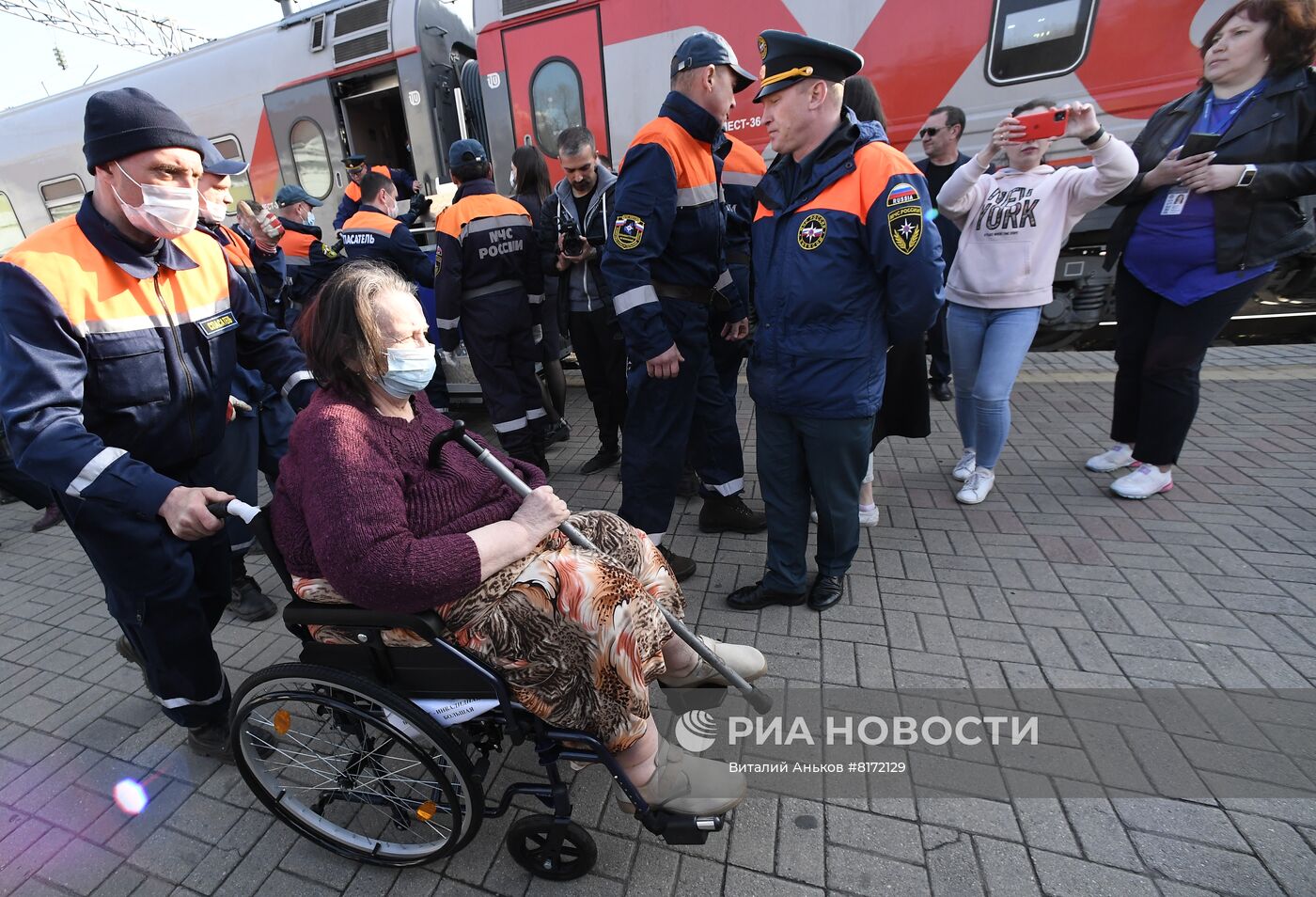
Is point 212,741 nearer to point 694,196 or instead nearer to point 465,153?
point 694,196

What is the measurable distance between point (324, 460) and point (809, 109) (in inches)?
74.7

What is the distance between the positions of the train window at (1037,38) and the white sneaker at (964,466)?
3.22m

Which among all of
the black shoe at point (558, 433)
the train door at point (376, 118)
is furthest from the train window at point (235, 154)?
the black shoe at point (558, 433)

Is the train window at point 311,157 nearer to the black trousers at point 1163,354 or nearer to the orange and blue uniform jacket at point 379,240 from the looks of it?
the orange and blue uniform jacket at point 379,240

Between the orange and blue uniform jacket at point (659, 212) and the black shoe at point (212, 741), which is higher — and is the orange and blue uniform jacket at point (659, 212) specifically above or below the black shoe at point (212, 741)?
above

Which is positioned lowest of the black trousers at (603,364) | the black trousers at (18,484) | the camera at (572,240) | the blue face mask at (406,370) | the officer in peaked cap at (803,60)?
the black trousers at (18,484)

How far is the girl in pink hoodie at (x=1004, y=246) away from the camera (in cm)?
295

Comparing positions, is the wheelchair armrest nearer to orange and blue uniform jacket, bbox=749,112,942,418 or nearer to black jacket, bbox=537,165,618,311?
orange and blue uniform jacket, bbox=749,112,942,418

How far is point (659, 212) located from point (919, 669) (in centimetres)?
205

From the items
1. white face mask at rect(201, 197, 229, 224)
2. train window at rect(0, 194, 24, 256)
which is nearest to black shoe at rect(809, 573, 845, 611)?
white face mask at rect(201, 197, 229, 224)

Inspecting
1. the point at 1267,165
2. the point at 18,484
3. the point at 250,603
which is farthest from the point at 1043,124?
the point at 18,484

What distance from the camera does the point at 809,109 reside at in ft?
7.24

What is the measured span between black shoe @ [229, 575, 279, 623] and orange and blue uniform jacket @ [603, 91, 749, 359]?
7.18ft

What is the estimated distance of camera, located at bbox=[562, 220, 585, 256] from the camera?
3949 millimetres
